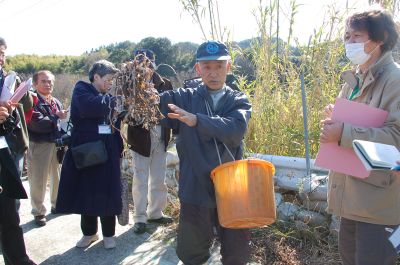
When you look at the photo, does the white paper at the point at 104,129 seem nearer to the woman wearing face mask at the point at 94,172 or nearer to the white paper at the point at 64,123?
the woman wearing face mask at the point at 94,172

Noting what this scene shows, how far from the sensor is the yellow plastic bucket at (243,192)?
90.0 inches

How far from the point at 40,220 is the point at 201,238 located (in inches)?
97.6

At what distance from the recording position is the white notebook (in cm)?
168

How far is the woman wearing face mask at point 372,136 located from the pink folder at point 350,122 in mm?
50

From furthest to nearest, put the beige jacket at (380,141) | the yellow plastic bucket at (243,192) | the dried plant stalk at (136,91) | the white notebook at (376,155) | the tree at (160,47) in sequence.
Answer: the tree at (160,47), the dried plant stalk at (136,91), the yellow plastic bucket at (243,192), the beige jacket at (380,141), the white notebook at (376,155)

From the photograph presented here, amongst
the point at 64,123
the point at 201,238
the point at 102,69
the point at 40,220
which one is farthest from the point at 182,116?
the point at 40,220

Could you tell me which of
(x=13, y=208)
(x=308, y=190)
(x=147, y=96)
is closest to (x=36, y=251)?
(x=13, y=208)

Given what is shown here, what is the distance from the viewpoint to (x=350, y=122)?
2109 mm

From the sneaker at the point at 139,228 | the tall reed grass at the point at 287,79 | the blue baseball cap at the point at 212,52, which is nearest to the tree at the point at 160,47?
the tall reed grass at the point at 287,79

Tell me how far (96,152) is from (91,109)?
38 cm

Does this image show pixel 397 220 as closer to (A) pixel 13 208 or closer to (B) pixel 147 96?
(B) pixel 147 96

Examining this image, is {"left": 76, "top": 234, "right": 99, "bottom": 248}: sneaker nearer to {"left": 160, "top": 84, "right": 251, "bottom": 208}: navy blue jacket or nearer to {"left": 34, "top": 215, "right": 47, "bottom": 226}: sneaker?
{"left": 34, "top": 215, "right": 47, "bottom": 226}: sneaker

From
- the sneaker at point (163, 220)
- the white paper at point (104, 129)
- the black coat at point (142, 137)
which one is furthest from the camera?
the sneaker at point (163, 220)

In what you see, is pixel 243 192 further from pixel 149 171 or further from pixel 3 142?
pixel 149 171
